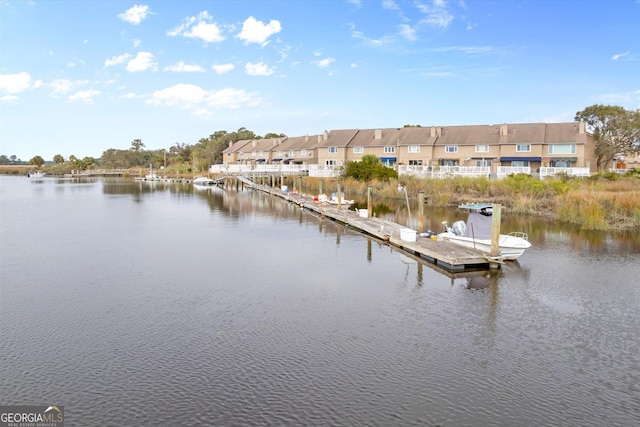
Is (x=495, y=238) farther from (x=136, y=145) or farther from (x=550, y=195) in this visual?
(x=136, y=145)

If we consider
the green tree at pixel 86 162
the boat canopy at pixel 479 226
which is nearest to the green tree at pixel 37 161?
the green tree at pixel 86 162

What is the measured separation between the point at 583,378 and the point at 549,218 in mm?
27654

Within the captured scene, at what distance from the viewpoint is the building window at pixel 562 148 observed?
56.2 m

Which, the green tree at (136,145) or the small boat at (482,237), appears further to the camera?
the green tree at (136,145)

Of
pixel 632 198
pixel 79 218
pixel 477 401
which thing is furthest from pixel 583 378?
pixel 79 218

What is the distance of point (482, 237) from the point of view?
74.3 ft

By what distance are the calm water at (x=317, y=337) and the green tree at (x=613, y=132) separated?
47013 millimetres

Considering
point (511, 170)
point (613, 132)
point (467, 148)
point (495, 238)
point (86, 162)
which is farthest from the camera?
point (86, 162)

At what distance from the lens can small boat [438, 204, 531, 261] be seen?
70.8 feet

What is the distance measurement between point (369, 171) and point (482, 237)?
33884mm

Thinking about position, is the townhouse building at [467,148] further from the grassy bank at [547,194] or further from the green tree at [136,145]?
the green tree at [136,145]

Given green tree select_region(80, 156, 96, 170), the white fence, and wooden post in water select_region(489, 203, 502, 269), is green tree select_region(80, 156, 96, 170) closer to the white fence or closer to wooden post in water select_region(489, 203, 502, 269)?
the white fence

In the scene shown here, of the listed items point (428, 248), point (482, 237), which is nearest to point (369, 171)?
point (482, 237)

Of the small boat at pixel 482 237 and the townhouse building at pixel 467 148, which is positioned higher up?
the townhouse building at pixel 467 148
